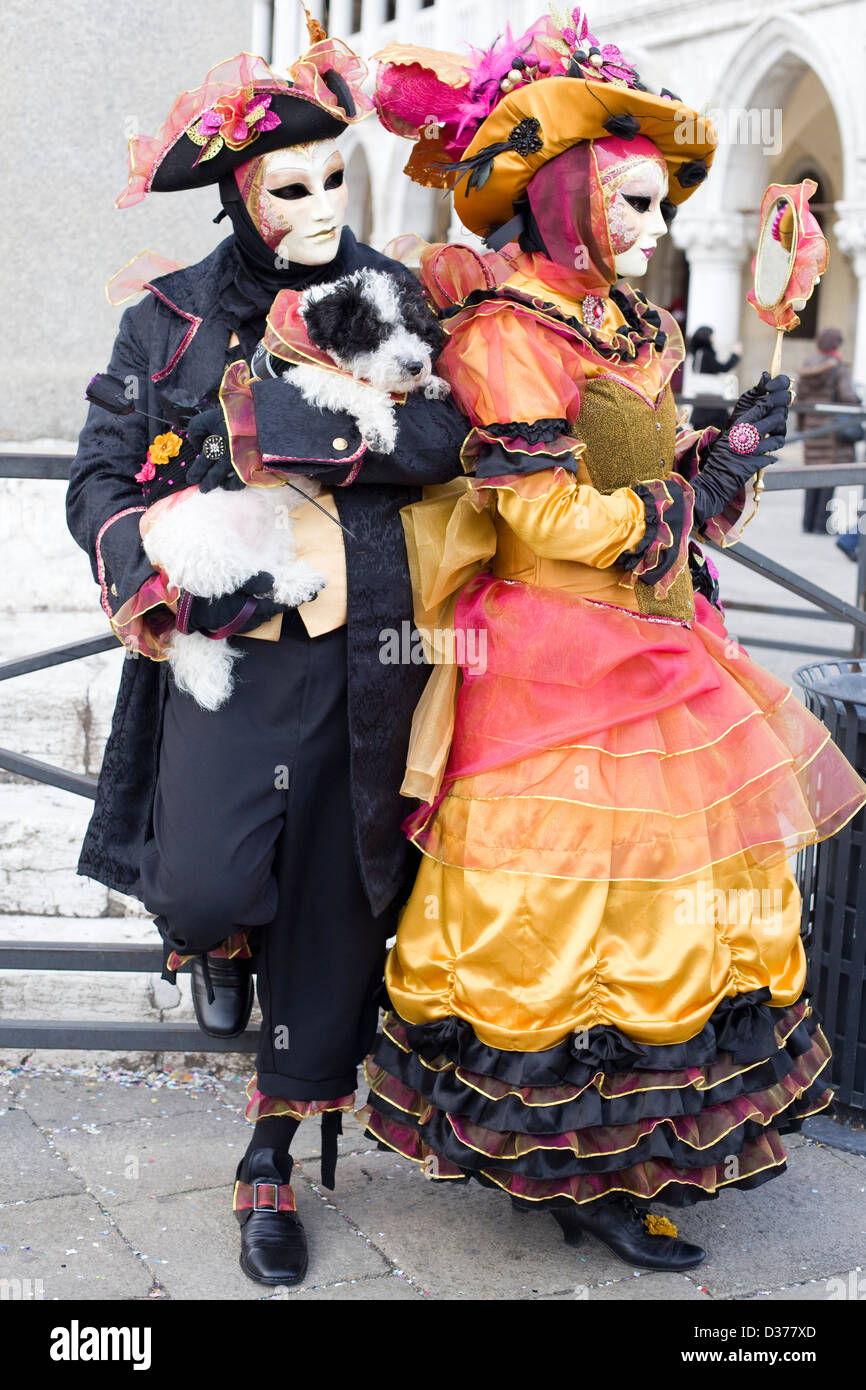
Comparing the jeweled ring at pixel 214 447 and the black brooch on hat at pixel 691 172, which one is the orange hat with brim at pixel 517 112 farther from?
the jeweled ring at pixel 214 447

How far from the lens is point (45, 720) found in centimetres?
374

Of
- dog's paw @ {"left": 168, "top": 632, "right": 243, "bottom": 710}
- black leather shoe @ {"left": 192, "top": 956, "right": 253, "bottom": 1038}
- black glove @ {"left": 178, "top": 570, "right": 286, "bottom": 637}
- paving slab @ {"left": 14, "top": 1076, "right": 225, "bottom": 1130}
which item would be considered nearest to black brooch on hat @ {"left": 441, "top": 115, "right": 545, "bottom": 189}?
black glove @ {"left": 178, "top": 570, "right": 286, "bottom": 637}

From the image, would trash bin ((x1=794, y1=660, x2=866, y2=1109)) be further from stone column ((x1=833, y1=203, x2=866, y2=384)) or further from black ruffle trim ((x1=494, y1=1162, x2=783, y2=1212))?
stone column ((x1=833, y1=203, x2=866, y2=384))

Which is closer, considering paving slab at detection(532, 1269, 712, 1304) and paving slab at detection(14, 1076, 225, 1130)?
paving slab at detection(532, 1269, 712, 1304)

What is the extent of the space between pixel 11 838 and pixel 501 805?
5.45 feet

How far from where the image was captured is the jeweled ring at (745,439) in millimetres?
2551

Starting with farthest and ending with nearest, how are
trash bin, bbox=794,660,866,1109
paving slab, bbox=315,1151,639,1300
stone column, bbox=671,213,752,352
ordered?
stone column, bbox=671,213,752,352 → trash bin, bbox=794,660,866,1109 → paving slab, bbox=315,1151,639,1300

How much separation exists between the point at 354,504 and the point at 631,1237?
4.45 ft

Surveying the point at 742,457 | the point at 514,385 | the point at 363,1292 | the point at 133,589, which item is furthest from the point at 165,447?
the point at 363,1292

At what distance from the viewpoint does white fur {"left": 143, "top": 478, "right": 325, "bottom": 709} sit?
7.19 ft

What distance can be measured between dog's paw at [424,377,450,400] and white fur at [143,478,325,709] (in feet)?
0.77

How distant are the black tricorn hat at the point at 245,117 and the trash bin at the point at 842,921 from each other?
1.54 meters

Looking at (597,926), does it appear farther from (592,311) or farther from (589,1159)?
(592,311)

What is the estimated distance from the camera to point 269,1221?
2531 millimetres
